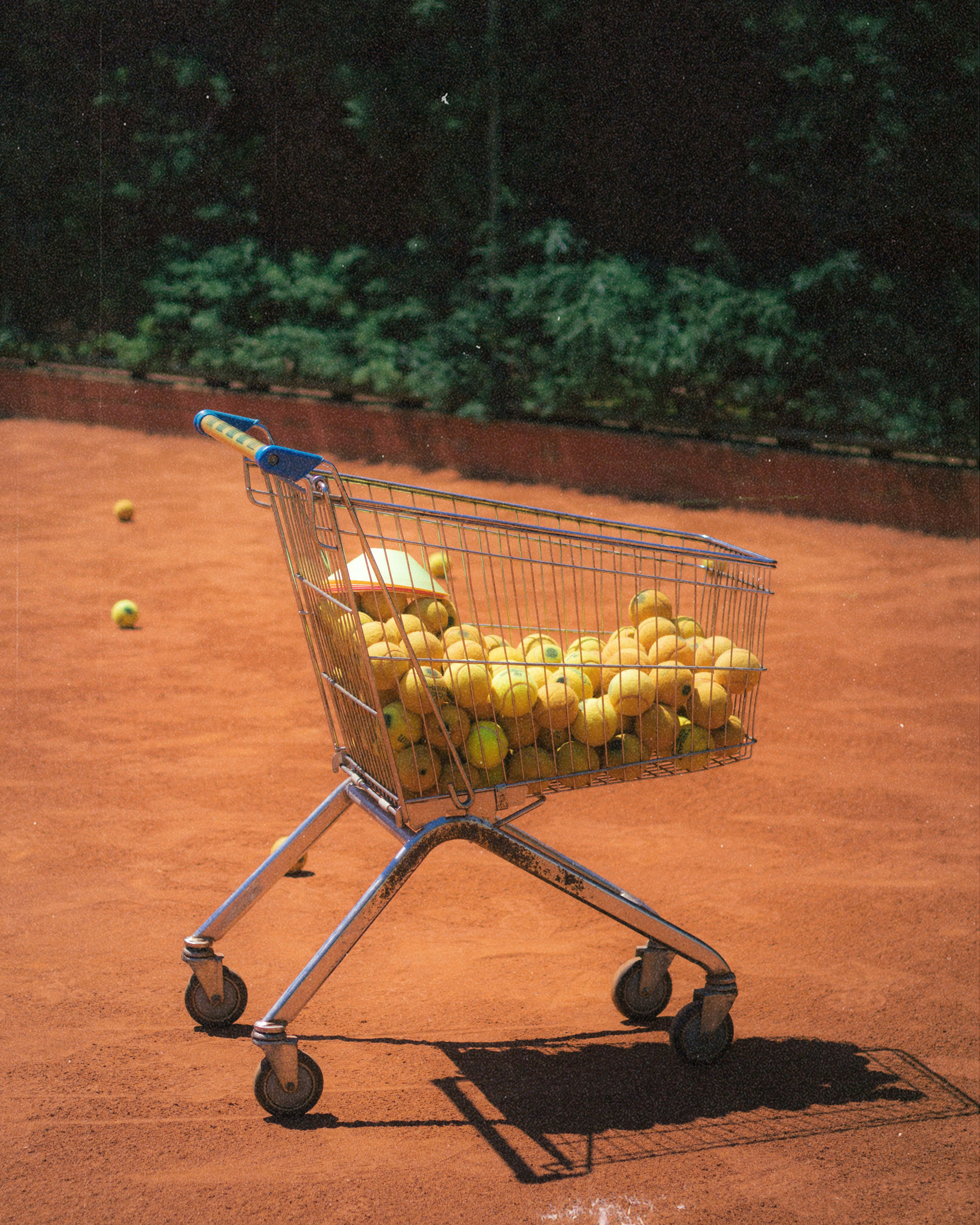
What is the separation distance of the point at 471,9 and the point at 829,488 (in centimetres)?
740

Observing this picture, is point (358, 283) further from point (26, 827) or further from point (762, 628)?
point (762, 628)

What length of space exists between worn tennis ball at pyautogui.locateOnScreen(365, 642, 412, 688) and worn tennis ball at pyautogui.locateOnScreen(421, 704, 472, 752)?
0.40 feet

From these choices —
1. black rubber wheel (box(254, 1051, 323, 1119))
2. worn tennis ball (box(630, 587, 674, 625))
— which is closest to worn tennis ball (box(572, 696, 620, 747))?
worn tennis ball (box(630, 587, 674, 625))

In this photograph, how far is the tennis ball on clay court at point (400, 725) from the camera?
2961mm

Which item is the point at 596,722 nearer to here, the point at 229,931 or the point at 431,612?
the point at 431,612

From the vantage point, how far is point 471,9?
13.9m

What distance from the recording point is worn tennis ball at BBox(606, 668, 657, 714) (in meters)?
3.11

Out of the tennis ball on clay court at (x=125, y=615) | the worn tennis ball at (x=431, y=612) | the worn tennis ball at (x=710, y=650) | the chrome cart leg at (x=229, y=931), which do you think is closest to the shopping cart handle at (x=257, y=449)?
the worn tennis ball at (x=431, y=612)

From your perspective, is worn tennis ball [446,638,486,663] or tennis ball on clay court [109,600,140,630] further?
tennis ball on clay court [109,600,140,630]

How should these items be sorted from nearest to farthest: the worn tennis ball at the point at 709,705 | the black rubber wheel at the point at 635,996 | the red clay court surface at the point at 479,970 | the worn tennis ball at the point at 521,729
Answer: the red clay court surface at the point at 479,970, the worn tennis ball at the point at 521,729, the worn tennis ball at the point at 709,705, the black rubber wheel at the point at 635,996

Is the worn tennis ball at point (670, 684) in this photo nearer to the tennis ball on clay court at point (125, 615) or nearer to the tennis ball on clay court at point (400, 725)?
the tennis ball on clay court at point (400, 725)

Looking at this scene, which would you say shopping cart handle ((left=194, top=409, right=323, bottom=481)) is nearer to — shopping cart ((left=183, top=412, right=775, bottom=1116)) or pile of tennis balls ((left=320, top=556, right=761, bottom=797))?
shopping cart ((left=183, top=412, right=775, bottom=1116))

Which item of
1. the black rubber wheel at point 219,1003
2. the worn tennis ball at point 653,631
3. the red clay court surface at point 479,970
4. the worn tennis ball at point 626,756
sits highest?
the worn tennis ball at point 653,631

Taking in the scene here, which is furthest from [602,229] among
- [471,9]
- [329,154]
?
[329,154]
